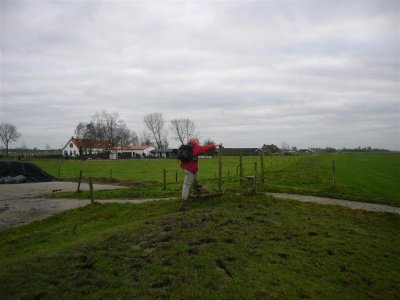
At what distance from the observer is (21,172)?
33969 mm

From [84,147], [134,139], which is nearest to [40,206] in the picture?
[84,147]

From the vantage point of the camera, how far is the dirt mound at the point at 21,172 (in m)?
33.3

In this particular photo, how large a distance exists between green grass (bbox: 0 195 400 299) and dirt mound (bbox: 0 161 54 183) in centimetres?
2434

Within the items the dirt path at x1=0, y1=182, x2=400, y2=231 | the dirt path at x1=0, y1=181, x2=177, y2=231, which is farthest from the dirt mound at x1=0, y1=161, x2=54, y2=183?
the dirt path at x1=0, y1=182, x2=400, y2=231

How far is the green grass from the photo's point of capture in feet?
19.1

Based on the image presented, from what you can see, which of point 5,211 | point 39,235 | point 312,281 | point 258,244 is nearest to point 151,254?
point 258,244

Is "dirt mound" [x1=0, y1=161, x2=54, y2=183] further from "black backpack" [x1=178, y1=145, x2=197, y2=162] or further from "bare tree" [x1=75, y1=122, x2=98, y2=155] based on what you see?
"bare tree" [x1=75, y1=122, x2=98, y2=155]

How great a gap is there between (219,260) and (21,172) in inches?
1284

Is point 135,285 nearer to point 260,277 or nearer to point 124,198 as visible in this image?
point 260,277

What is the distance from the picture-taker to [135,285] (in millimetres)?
5840

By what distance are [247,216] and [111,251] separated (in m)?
4.52

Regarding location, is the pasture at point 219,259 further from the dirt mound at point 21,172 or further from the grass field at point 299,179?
the dirt mound at point 21,172

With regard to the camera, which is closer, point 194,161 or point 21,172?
point 194,161

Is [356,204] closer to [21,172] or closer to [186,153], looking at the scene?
[186,153]
